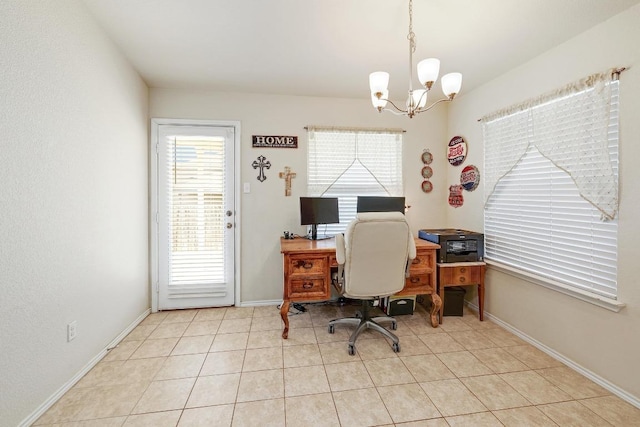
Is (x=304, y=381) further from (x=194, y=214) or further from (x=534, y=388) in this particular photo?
(x=194, y=214)

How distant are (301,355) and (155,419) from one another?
3.18 ft

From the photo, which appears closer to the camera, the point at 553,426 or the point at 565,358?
the point at 553,426

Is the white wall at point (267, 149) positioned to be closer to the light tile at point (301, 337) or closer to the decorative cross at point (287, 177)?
the decorative cross at point (287, 177)

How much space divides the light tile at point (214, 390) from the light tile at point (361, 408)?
65cm

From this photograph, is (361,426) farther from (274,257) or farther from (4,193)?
(4,193)

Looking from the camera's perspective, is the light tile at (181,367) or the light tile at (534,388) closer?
the light tile at (534,388)

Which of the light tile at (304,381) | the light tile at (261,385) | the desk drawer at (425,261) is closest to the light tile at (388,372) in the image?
the light tile at (304,381)

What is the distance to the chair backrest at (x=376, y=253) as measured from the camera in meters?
1.95

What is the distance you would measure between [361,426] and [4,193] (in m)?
2.09

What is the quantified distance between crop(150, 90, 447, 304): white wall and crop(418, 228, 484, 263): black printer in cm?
147

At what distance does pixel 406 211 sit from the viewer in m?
3.23

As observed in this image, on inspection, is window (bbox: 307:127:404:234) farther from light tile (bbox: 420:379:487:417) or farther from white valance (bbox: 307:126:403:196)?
light tile (bbox: 420:379:487:417)

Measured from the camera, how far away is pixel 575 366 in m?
1.90

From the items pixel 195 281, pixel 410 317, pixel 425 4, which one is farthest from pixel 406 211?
pixel 195 281
